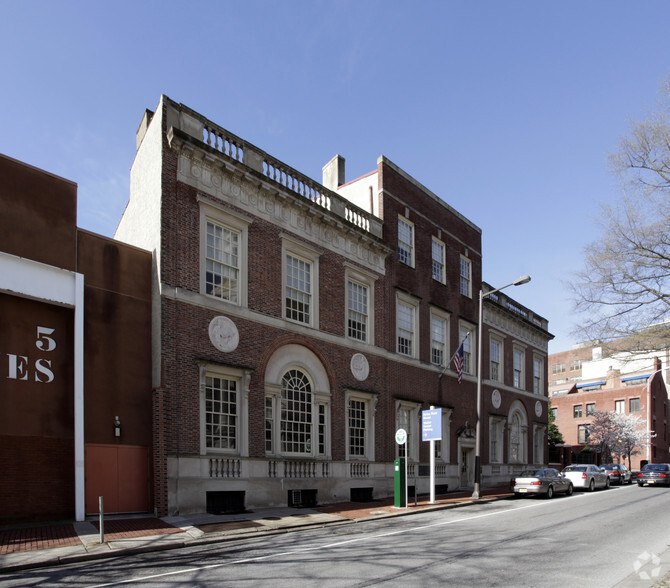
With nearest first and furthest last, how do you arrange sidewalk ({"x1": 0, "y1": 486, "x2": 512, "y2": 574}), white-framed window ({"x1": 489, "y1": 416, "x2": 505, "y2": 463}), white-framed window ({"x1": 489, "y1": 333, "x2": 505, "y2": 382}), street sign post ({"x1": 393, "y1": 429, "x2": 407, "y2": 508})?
sidewalk ({"x1": 0, "y1": 486, "x2": 512, "y2": 574}) → street sign post ({"x1": 393, "y1": 429, "x2": 407, "y2": 508}) → white-framed window ({"x1": 489, "y1": 416, "x2": 505, "y2": 463}) → white-framed window ({"x1": 489, "y1": 333, "x2": 505, "y2": 382})

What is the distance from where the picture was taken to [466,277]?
32156 mm

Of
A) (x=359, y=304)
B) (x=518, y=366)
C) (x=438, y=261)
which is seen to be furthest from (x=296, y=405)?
(x=518, y=366)

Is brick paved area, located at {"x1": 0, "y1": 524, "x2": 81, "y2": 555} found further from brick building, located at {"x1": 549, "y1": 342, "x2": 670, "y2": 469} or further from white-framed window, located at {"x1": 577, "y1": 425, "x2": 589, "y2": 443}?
white-framed window, located at {"x1": 577, "y1": 425, "x2": 589, "y2": 443}

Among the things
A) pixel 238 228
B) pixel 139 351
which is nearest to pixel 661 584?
pixel 139 351

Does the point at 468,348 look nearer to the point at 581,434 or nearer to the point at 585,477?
the point at 585,477

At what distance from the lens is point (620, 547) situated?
40.8 ft

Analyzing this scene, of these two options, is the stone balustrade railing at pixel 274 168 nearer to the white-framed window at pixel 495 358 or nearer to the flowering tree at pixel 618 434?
the white-framed window at pixel 495 358

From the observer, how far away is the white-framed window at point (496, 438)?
33.9m

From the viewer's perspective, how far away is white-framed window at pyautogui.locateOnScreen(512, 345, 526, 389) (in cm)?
3772

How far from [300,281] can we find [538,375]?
84.9 feet

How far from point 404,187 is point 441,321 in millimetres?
6725

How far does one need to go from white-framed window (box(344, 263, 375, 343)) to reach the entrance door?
9.36 metres

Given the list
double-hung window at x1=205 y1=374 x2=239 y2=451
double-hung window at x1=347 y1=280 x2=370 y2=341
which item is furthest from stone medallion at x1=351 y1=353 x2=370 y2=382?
double-hung window at x1=205 y1=374 x2=239 y2=451

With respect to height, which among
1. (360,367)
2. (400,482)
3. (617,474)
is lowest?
(617,474)
